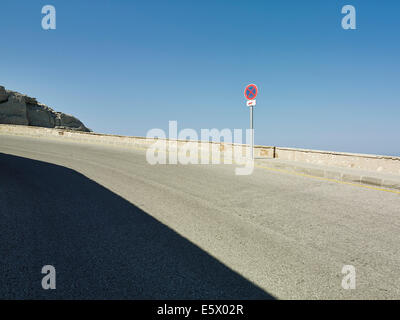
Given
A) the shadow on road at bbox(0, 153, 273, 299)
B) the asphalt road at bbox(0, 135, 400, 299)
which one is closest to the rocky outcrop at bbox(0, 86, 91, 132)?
the asphalt road at bbox(0, 135, 400, 299)

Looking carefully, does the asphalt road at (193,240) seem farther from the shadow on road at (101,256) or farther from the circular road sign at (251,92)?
the circular road sign at (251,92)

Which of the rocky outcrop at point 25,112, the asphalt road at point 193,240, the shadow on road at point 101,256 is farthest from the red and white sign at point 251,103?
the rocky outcrop at point 25,112

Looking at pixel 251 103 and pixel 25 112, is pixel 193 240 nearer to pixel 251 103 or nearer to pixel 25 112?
pixel 251 103

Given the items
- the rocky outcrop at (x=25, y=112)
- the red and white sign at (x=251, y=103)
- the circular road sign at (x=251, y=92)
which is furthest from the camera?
the rocky outcrop at (x=25, y=112)

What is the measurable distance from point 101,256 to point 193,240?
3.80ft

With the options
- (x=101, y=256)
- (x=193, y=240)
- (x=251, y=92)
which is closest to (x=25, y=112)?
(x=251, y=92)

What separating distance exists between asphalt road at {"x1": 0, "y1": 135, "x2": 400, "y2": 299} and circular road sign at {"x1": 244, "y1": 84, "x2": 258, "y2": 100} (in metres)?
5.64

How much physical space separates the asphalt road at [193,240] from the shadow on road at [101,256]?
0.04ft

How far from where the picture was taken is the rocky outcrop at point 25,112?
1777 inches

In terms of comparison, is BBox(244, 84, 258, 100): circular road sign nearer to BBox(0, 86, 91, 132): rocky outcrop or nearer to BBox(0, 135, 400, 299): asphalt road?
BBox(0, 135, 400, 299): asphalt road

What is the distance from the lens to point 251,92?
10.2 m

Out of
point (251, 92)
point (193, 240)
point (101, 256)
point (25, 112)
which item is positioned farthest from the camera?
point (25, 112)

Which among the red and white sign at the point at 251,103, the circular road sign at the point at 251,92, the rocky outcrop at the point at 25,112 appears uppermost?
the rocky outcrop at the point at 25,112
